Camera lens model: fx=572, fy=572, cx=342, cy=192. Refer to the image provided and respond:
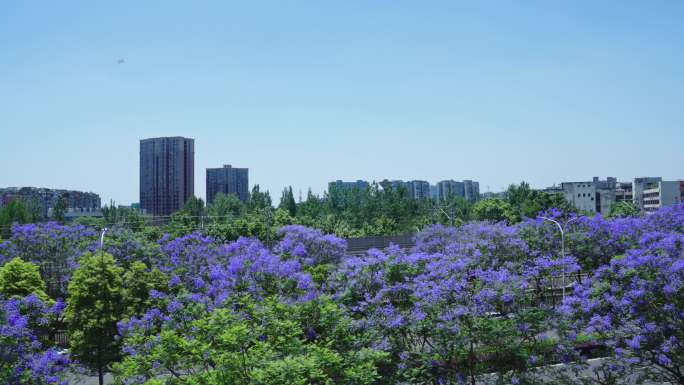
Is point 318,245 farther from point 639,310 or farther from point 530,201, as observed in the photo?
point 530,201

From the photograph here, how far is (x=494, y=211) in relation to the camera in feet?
197

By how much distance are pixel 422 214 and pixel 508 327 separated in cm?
4992

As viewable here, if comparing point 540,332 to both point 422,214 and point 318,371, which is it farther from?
point 422,214

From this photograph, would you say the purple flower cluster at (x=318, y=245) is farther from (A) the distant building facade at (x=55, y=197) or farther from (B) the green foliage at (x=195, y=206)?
(A) the distant building facade at (x=55, y=197)

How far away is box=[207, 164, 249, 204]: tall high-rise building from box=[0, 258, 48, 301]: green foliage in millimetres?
104672

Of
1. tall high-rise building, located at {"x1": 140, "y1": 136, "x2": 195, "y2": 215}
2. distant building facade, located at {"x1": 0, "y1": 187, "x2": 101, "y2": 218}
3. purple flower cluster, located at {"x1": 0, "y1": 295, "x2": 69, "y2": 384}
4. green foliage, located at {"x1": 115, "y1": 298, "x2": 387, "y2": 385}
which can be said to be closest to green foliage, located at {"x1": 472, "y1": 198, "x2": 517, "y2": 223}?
green foliage, located at {"x1": 115, "y1": 298, "x2": 387, "y2": 385}

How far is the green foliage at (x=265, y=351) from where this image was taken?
355 inches

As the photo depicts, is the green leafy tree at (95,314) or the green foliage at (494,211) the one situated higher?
the green foliage at (494,211)

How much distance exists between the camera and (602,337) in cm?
1066

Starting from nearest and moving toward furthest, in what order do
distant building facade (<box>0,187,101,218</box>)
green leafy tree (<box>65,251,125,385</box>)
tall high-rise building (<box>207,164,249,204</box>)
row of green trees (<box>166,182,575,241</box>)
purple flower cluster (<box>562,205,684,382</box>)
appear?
1. purple flower cluster (<box>562,205,684,382</box>)
2. green leafy tree (<box>65,251,125,385</box>)
3. row of green trees (<box>166,182,575,241</box>)
4. distant building facade (<box>0,187,101,218</box>)
5. tall high-rise building (<box>207,164,249,204</box>)

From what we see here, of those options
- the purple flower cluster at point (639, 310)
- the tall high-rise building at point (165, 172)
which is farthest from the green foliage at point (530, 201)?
the tall high-rise building at point (165, 172)

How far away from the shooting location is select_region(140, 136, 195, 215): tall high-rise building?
4375 inches

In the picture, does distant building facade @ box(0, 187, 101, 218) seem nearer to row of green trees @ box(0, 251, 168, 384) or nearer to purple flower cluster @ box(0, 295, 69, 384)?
row of green trees @ box(0, 251, 168, 384)

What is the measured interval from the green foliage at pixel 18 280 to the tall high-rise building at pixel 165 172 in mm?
93525
